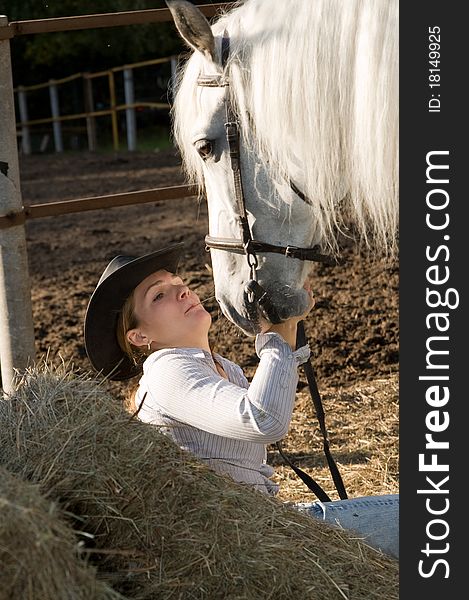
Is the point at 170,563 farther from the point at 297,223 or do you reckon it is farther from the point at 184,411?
the point at 297,223

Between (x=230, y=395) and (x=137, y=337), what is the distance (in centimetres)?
36

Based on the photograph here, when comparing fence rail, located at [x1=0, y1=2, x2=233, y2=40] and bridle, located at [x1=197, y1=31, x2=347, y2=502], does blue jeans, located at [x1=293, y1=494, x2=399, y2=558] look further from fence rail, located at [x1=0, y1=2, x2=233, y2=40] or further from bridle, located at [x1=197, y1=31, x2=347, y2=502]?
fence rail, located at [x1=0, y1=2, x2=233, y2=40]

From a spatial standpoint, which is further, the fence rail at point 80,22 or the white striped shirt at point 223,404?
the fence rail at point 80,22

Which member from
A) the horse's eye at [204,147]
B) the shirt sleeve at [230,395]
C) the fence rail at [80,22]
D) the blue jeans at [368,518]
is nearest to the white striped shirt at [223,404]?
the shirt sleeve at [230,395]

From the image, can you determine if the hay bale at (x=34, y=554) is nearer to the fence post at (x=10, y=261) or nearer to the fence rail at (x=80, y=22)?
the fence post at (x=10, y=261)

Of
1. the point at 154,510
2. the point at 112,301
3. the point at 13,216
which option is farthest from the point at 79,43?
the point at 154,510

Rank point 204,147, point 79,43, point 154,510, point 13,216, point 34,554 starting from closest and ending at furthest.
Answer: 1. point 34,554
2. point 154,510
3. point 204,147
4. point 13,216
5. point 79,43

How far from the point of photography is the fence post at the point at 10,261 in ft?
10.0

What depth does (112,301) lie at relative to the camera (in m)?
2.29

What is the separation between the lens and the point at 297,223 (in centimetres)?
236

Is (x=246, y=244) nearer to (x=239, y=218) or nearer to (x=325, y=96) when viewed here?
(x=239, y=218)

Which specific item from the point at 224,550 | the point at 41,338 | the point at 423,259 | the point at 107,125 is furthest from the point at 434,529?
the point at 107,125

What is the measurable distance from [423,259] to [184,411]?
0.63 meters

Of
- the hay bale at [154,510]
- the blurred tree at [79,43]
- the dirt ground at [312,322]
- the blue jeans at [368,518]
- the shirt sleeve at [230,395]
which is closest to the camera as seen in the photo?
the hay bale at [154,510]
